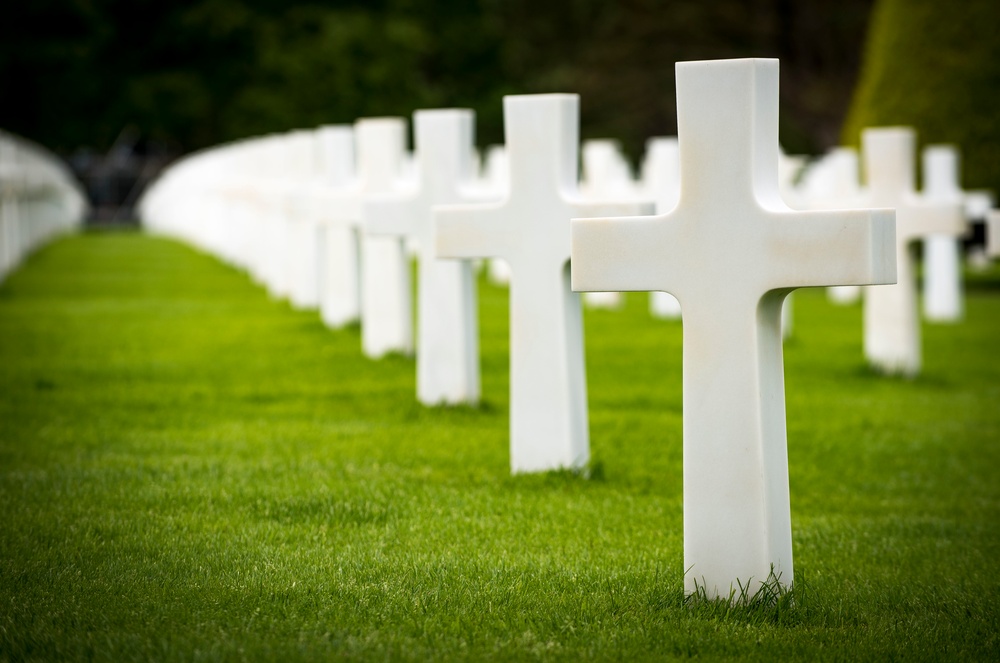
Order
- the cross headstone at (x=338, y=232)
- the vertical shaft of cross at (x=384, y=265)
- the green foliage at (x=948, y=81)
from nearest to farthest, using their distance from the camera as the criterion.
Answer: the vertical shaft of cross at (x=384, y=265), the cross headstone at (x=338, y=232), the green foliage at (x=948, y=81)

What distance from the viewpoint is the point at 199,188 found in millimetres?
24453

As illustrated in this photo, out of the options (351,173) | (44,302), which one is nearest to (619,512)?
(351,173)

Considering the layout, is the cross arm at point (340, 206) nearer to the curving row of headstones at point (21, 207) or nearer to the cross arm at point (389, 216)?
the cross arm at point (389, 216)

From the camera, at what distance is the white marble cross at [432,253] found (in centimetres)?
676

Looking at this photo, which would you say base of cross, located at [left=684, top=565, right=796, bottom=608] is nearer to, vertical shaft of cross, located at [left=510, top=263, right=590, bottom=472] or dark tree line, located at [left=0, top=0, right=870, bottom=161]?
vertical shaft of cross, located at [left=510, top=263, right=590, bottom=472]

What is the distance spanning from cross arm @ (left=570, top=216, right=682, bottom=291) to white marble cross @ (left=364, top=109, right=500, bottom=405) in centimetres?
276

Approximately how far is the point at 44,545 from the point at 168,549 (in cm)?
37

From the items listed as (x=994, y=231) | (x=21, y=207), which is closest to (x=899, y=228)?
(x=994, y=231)

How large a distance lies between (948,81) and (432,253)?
9905 millimetres

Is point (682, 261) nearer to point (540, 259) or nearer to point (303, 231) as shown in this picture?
point (540, 259)

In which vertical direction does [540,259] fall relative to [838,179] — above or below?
below

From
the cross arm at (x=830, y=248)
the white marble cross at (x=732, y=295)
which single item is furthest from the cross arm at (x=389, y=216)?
the cross arm at (x=830, y=248)

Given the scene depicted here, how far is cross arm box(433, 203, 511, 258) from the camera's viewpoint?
5328 millimetres

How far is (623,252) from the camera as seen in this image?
393 centimetres
